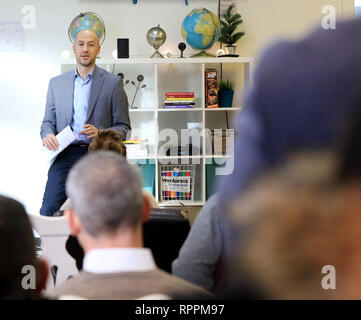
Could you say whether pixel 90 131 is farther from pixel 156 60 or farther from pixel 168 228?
pixel 156 60

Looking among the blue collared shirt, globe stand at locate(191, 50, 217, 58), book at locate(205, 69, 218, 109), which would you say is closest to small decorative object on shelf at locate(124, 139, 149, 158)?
book at locate(205, 69, 218, 109)

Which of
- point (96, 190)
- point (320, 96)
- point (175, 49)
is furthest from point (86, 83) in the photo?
point (175, 49)

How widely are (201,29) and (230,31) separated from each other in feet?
0.50

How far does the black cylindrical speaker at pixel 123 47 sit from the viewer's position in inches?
103

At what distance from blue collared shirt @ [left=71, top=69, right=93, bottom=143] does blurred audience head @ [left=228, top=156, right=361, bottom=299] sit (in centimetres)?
31

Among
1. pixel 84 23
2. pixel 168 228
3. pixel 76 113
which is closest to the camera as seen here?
pixel 76 113

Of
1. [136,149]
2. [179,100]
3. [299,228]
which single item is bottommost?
[136,149]

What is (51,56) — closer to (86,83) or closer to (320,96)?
(86,83)

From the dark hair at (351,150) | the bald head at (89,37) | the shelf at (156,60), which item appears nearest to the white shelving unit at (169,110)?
the shelf at (156,60)

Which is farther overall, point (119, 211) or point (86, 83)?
point (86, 83)

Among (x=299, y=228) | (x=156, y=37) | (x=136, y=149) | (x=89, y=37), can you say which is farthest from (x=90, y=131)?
(x=156, y=37)

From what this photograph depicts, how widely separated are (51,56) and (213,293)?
2.47 m

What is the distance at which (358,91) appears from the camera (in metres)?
0.35

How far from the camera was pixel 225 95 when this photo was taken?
2.60m
